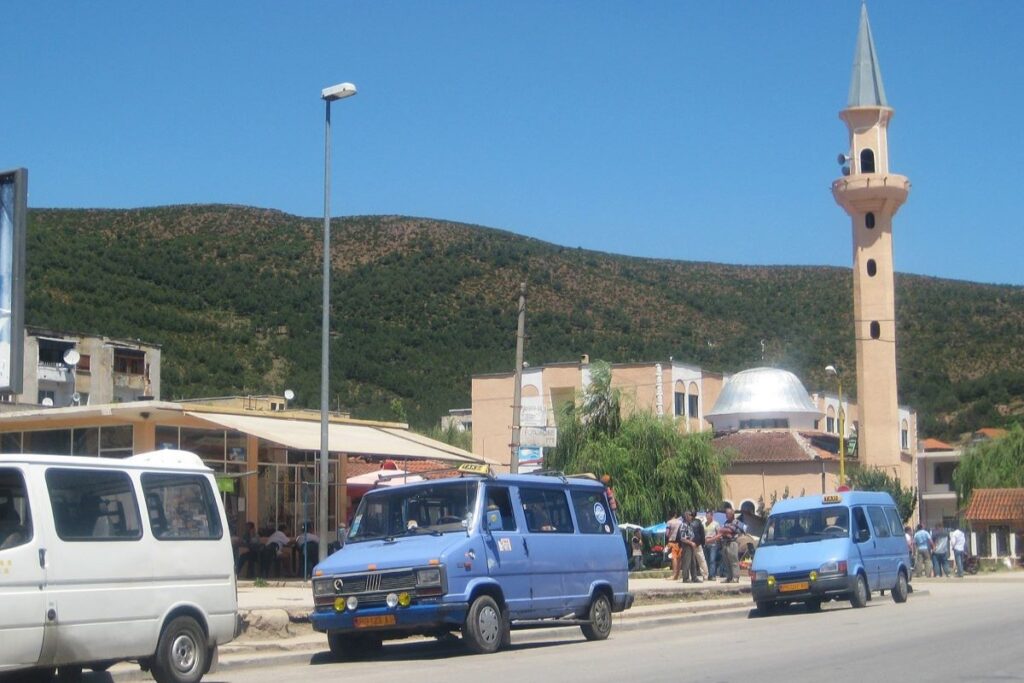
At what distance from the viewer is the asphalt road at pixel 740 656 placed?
12883 mm

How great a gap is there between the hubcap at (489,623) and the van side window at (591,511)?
8.00ft

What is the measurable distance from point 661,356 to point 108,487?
8737 cm

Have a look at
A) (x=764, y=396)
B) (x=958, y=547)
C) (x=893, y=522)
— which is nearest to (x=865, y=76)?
(x=764, y=396)

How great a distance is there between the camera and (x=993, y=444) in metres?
63.4

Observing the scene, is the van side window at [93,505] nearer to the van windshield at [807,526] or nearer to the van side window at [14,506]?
the van side window at [14,506]

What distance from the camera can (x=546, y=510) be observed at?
1700 centimetres

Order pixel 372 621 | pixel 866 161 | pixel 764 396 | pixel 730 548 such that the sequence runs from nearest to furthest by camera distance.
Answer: pixel 372 621 < pixel 730 548 < pixel 866 161 < pixel 764 396

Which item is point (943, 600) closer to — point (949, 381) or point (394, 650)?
point (394, 650)

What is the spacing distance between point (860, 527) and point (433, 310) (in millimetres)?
81539

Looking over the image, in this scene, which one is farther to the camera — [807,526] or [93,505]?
[807,526]

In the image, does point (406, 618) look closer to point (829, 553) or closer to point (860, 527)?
point (829, 553)

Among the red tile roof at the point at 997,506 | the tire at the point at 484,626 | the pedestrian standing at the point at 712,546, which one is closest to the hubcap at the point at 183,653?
the tire at the point at 484,626

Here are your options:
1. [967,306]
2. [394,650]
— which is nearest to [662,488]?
Answer: [394,650]

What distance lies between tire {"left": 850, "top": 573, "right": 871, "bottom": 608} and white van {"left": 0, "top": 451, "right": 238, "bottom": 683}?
13.8 meters
